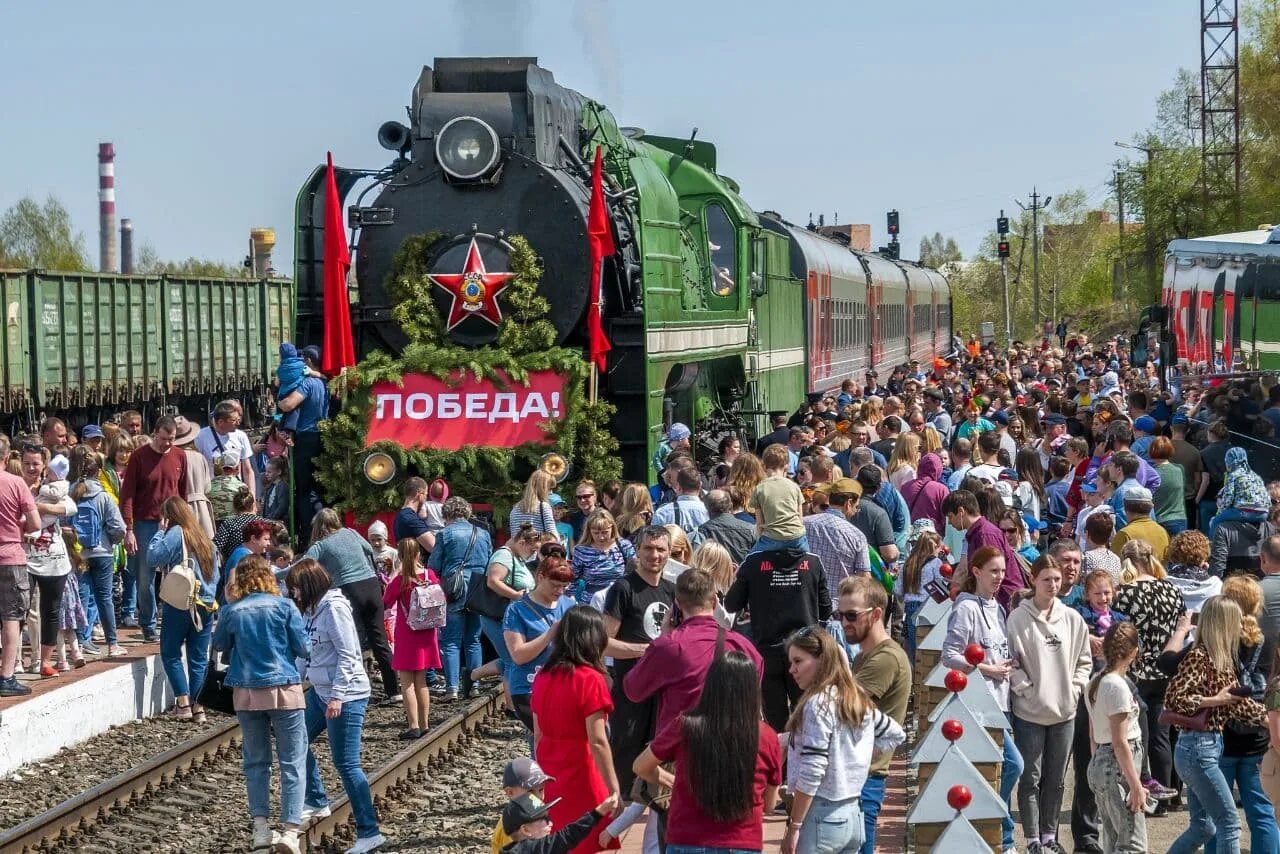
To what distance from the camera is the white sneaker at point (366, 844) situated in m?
8.93

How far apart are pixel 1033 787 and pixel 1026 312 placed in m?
92.7

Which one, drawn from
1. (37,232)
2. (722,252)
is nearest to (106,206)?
(37,232)

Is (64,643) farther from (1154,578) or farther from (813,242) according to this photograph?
(813,242)

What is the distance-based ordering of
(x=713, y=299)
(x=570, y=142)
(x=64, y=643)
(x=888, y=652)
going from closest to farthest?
(x=888, y=652) < (x=64, y=643) < (x=570, y=142) < (x=713, y=299)

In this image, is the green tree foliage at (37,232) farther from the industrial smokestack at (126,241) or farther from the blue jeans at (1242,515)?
the blue jeans at (1242,515)

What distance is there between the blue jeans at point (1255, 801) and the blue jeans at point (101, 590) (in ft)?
27.5

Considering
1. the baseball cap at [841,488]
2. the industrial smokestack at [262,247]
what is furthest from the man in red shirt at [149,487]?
the industrial smokestack at [262,247]

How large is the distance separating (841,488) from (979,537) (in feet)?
3.55

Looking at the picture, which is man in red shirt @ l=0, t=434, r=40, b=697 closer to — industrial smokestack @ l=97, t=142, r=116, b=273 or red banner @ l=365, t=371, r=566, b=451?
red banner @ l=365, t=371, r=566, b=451

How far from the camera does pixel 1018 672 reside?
845 centimetres

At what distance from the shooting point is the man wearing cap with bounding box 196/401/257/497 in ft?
48.3

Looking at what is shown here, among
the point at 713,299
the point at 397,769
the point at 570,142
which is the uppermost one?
the point at 570,142

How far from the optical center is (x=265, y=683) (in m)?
8.81

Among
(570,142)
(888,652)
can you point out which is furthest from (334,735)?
(570,142)
